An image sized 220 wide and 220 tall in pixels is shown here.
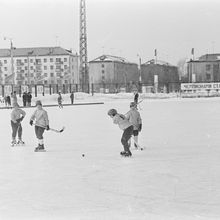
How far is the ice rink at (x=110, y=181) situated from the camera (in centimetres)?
551

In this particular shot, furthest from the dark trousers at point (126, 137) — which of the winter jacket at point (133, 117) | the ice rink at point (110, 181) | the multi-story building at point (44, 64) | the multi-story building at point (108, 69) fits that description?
the multi-story building at point (44, 64)

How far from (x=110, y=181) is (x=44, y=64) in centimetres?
10943

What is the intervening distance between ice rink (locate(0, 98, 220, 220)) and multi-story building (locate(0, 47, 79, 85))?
97.8m

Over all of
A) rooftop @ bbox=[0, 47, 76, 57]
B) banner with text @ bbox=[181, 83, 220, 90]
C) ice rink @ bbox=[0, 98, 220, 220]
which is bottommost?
ice rink @ bbox=[0, 98, 220, 220]

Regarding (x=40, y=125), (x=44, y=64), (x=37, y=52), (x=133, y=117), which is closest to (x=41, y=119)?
(x=40, y=125)

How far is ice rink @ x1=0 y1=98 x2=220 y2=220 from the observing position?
5508 mm

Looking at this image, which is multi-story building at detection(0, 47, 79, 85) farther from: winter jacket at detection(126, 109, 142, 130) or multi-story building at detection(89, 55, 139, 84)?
winter jacket at detection(126, 109, 142, 130)

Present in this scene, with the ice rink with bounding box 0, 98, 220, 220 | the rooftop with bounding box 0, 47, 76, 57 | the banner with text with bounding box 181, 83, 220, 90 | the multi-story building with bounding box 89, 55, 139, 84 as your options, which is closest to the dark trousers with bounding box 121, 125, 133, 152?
the ice rink with bounding box 0, 98, 220, 220

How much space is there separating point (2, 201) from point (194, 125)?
11960 millimetres

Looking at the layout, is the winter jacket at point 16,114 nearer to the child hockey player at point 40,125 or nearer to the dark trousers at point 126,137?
the child hockey player at point 40,125

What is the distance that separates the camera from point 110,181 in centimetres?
732

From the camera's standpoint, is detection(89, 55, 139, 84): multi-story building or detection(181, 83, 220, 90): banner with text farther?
detection(89, 55, 139, 84): multi-story building

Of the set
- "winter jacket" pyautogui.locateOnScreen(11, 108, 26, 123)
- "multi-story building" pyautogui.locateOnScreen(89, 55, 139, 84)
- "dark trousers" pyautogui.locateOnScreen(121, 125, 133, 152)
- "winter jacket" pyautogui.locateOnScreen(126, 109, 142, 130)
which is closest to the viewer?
"dark trousers" pyautogui.locateOnScreen(121, 125, 133, 152)

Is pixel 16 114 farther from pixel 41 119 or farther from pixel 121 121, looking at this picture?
pixel 121 121
